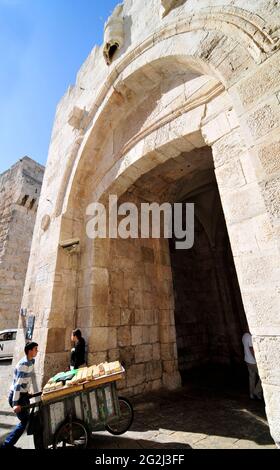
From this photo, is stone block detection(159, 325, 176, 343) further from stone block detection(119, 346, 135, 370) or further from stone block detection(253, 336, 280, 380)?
stone block detection(253, 336, 280, 380)

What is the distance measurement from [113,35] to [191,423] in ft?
20.7

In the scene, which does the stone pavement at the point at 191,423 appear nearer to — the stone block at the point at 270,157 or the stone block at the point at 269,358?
the stone block at the point at 269,358

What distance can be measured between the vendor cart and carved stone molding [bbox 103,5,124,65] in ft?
17.6

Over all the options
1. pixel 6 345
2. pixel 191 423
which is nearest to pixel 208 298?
pixel 191 423

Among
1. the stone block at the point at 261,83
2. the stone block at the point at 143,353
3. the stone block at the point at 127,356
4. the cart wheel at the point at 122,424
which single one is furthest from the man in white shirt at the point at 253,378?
the stone block at the point at 261,83

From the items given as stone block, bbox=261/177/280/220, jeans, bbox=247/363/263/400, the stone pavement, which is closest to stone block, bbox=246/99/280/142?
stone block, bbox=261/177/280/220

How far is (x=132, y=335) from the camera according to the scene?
4297mm

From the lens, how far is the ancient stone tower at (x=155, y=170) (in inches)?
72.1

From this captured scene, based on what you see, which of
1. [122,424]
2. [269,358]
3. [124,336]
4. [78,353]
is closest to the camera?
[269,358]

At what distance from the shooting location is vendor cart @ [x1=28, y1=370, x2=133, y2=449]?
238cm

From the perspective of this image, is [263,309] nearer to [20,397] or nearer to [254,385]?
[20,397]

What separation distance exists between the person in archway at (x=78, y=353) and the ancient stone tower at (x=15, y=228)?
A: 7814 mm

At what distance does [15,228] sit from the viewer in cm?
1109

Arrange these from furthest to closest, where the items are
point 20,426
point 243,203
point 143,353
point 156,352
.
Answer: point 156,352 < point 143,353 < point 20,426 < point 243,203
